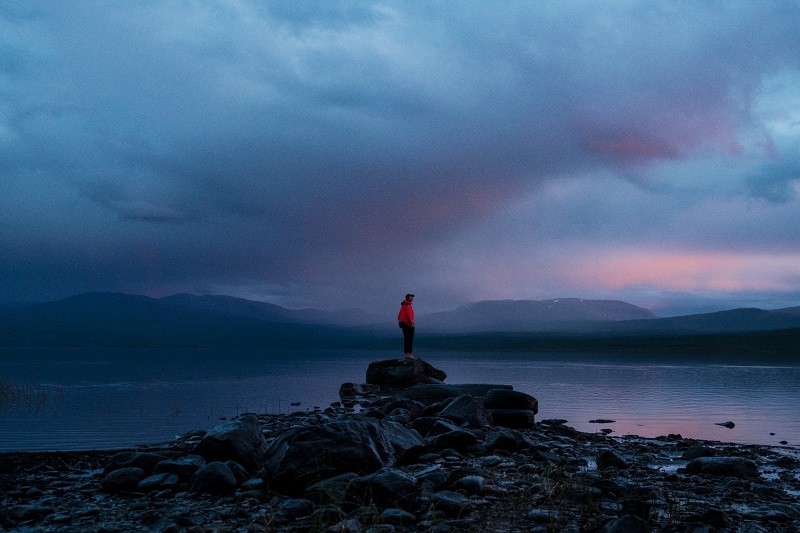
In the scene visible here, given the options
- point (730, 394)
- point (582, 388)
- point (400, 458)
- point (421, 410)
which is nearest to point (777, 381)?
point (730, 394)

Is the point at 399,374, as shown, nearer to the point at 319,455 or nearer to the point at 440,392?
the point at 440,392

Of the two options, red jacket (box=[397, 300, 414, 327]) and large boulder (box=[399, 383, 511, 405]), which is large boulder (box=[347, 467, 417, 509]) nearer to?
large boulder (box=[399, 383, 511, 405])

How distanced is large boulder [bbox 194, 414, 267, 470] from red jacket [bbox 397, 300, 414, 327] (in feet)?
58.9

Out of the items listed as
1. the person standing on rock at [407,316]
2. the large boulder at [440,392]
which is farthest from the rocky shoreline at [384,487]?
the person standing on rock at [407,316]

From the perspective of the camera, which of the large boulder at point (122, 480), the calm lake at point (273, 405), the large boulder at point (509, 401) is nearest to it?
the large boulder at point (122, 480)

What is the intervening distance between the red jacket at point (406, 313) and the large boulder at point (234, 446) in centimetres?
1795

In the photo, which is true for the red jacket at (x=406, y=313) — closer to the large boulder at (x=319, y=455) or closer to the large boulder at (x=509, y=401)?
the large boulder at (x=509, y=401)

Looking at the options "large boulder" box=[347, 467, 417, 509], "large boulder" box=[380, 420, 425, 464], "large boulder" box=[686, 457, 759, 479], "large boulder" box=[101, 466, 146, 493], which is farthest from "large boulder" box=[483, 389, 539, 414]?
"large boulder" box=[101, 466, 146, 493]

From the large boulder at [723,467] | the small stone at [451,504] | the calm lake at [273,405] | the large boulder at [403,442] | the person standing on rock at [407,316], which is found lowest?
the calm lake at [273,405]

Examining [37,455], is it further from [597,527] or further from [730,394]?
[730,394]

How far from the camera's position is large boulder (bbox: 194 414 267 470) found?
12055 millimetres

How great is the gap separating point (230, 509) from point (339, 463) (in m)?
1.79

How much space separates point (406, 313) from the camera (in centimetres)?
3064

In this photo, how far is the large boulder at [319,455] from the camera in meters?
10.5
